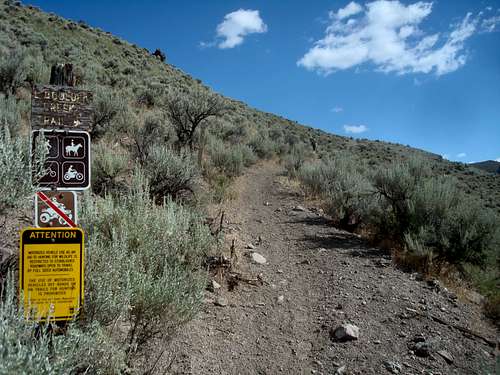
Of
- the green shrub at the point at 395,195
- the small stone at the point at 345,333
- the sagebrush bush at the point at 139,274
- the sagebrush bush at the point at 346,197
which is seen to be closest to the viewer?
the sagebrush bush at the point at 139,274

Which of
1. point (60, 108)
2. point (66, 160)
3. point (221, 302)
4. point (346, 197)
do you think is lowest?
point (221, 302)

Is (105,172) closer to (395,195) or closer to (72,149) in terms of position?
(72,149)

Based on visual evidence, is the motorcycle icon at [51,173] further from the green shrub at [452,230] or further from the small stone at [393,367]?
the green shrub at [452,230]

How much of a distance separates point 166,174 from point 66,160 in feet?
15.7

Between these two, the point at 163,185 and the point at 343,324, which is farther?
the point at 163,185

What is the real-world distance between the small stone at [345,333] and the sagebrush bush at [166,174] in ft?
14.8

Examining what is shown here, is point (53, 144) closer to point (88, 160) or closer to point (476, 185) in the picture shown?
point (88, 160)

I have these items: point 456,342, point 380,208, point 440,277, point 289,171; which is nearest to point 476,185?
point 289,171

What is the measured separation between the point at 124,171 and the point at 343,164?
863 centimetres

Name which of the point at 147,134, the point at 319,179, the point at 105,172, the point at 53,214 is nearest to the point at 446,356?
the point at 53,214

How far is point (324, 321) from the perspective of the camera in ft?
13.4

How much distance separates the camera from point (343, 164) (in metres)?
13.3

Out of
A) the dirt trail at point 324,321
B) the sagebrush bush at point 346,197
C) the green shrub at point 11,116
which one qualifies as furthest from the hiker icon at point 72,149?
the sagebrush bush at point 346,197

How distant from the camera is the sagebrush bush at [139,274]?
93.3 inches
